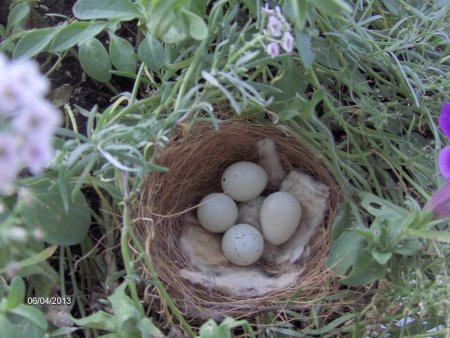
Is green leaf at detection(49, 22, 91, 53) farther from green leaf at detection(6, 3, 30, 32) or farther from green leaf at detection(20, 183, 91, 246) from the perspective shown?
green leaf at detection(20, 183, 91, 246)

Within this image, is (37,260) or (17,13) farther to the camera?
(17,13)

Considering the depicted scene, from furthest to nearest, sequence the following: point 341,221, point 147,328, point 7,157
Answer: point 341,221, point 147,328, point 7,157

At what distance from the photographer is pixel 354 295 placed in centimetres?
79

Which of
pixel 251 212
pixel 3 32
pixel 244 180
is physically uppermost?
pixel 3 32

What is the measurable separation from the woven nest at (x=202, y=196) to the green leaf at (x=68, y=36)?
249 millimetres

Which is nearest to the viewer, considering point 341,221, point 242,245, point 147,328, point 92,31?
point 147,328

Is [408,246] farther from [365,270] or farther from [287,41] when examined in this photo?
[287,41]

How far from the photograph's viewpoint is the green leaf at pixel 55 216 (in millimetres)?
654

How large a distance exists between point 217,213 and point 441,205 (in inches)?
18.7

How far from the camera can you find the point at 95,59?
77 cm

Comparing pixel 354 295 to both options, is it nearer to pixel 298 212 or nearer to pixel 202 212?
pixel 298 212

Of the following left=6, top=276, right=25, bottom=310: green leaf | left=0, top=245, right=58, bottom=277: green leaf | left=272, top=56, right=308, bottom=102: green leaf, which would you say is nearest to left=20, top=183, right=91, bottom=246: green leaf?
left=0, top=245, right=58, bottom=277: green leaf

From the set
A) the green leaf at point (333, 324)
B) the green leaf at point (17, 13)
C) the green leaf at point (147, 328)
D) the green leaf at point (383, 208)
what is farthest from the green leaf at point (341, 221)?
the green leaf at point (17, 13)

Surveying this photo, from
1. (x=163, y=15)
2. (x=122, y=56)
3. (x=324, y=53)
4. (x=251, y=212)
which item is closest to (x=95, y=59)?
(x=122, y=56)
